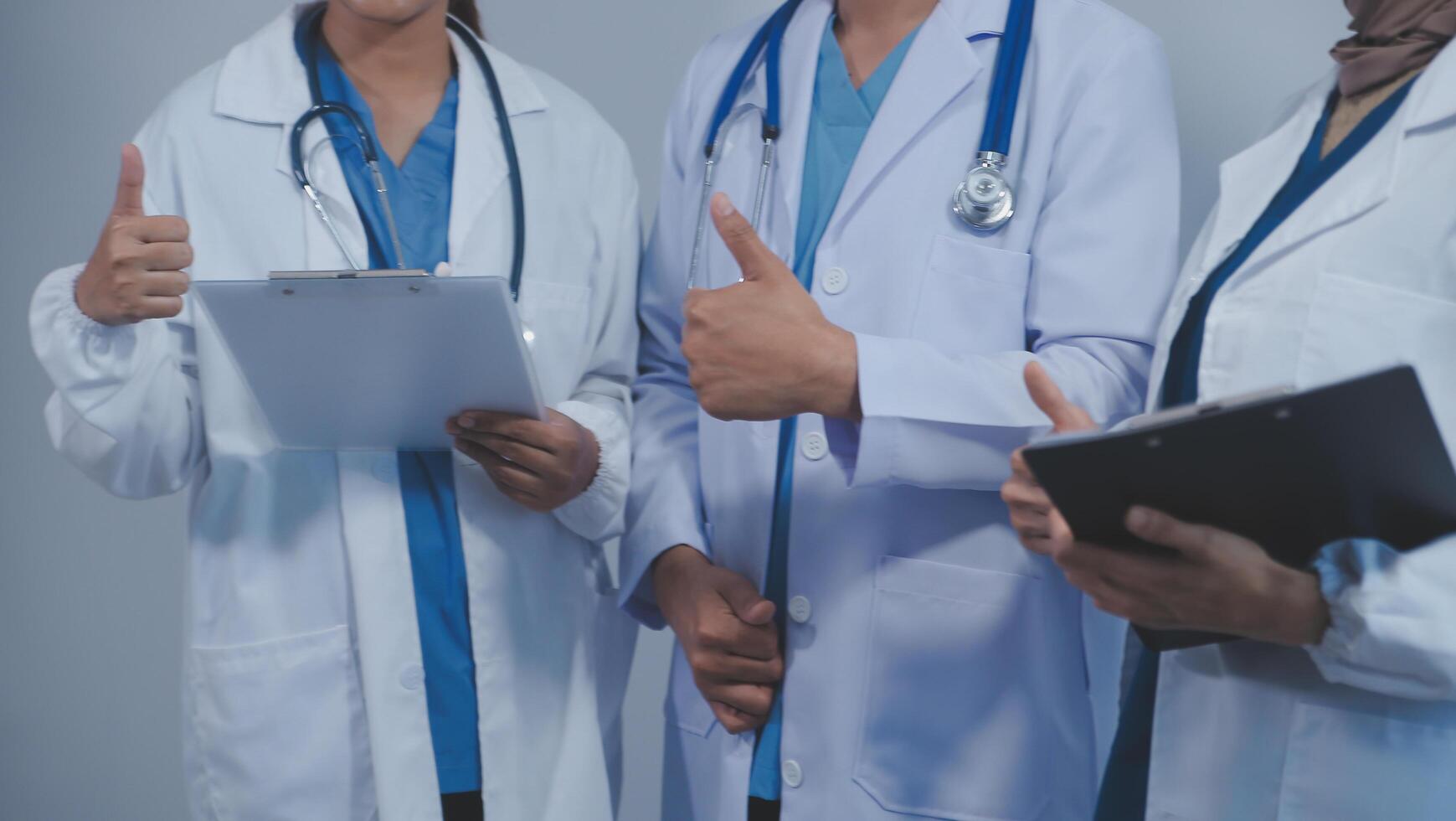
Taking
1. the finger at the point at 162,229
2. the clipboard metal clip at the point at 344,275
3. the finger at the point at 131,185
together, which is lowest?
the clipboard metal clip at the point at 344,275

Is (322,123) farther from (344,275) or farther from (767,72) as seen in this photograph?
(767,72)

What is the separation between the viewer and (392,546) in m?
1.24

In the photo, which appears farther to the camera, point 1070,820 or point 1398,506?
point 1070,820

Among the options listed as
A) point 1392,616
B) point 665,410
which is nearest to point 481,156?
point 665,410

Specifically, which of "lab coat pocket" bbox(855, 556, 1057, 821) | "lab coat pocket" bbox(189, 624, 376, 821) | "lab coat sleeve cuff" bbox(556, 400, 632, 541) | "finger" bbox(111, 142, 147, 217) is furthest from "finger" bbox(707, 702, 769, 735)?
"finger" bbox(111, 142, 147, 217)

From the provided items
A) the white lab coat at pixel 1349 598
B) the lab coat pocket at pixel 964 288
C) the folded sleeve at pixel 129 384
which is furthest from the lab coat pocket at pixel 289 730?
the white lab coat at pixel 1349 598

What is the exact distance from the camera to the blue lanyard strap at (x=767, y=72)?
130 centimetres

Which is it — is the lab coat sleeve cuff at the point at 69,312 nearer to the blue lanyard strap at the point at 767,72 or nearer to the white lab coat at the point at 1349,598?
the blue lanyard strap at the point at 767,72

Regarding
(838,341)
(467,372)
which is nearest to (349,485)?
(467,372)

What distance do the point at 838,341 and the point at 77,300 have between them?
2.17ft

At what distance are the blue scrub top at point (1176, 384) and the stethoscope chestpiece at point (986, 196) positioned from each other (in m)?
0.19

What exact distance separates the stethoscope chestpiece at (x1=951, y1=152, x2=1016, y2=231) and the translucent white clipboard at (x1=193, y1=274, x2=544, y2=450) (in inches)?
16.2

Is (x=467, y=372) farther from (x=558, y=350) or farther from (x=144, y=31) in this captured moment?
(x=144, y=31)

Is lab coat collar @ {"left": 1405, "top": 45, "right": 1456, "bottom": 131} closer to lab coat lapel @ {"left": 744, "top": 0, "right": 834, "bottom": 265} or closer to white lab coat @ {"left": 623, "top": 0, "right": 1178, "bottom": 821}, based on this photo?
white lab coat @ {"left": 623, "top": 0, "right": 1178, "bottom": 821}
